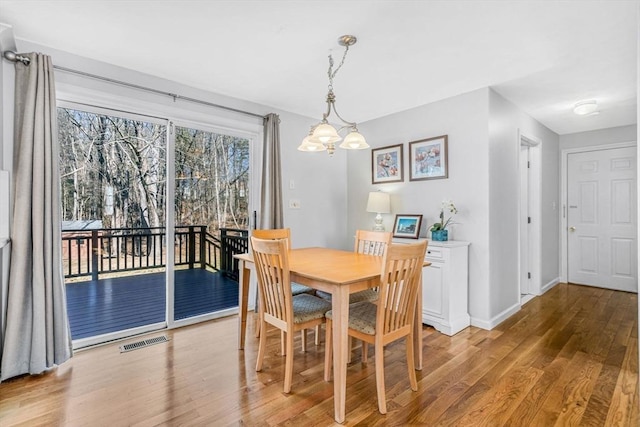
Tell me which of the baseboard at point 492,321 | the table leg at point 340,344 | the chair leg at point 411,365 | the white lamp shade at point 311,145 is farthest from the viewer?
the baseboard at point 492,321

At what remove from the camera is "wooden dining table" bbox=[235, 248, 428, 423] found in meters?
1.78

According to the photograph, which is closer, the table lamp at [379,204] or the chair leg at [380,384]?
the chair leg at [380,384]

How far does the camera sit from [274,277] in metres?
2.08

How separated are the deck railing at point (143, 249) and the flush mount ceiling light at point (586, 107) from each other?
400 cm

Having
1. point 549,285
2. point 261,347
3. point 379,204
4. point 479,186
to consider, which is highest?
point 479,186

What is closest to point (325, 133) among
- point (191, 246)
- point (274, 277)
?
point (274, 277)

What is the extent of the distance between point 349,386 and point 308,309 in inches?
22.2

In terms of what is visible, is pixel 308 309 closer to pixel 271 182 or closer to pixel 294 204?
pixel 271 182

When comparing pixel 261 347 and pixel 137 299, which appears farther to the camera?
pixel 137 299

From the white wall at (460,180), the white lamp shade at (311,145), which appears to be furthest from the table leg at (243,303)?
the white wall at (460,180)

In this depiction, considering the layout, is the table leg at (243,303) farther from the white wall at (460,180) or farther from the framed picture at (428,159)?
the framed picture at (428,159)

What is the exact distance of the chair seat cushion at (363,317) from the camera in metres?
1.93

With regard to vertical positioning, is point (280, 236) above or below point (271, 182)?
below

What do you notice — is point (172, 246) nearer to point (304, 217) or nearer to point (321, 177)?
point (304, 217)
